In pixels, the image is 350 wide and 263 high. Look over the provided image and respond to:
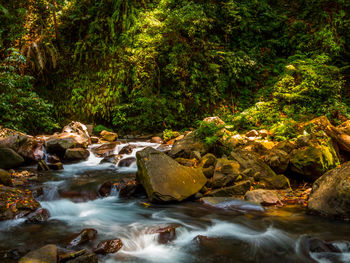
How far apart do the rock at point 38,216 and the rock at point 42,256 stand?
1488 millimetres

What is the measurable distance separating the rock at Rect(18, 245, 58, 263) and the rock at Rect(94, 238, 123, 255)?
560 millimetres

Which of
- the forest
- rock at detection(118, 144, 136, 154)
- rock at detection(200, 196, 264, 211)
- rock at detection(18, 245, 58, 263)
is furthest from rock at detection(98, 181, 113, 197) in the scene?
rock at detection(118, 144, 136, 154)

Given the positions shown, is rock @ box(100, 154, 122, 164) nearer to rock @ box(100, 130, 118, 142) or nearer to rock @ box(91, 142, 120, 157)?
rock @ box(91, 142, 120, 157)

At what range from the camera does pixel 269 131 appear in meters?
7.89

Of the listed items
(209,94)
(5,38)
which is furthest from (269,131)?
(5,38)

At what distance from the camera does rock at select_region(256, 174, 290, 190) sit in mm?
5250

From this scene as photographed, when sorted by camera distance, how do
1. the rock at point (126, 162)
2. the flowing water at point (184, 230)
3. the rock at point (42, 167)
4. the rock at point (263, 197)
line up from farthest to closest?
1. the rock at point (126, 162)
2. the rock at point (42, 167)
3. the rock at point (263, 197)
4. the flowing water at point (184, 230)

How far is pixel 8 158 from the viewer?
654cm

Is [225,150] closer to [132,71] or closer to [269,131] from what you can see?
[269,131]

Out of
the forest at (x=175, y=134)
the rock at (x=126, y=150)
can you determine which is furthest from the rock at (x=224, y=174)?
the rock at (x=126, y=150)

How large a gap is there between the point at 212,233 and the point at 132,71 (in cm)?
990

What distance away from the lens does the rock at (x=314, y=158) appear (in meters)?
5.12

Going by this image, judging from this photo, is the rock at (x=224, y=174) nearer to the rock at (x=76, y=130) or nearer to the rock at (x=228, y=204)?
the rock at (x=228, y=204)

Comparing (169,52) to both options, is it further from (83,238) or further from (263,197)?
(83,238)
